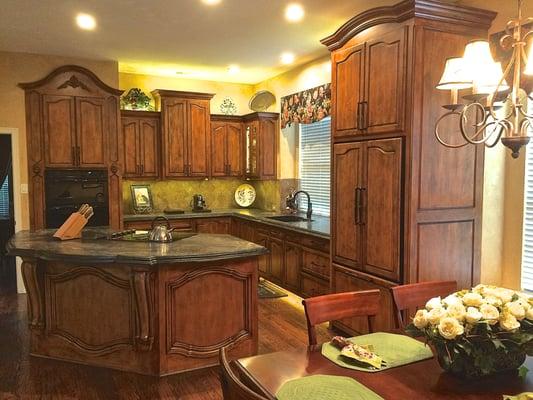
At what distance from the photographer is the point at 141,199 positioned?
252 inches

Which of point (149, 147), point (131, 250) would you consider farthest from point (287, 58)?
point (131, 250)

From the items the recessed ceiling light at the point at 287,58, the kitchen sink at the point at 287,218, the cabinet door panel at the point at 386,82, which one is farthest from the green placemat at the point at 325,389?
the recessed ceiling light at the point at 287,58

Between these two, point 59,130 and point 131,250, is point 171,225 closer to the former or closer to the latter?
point 59,130

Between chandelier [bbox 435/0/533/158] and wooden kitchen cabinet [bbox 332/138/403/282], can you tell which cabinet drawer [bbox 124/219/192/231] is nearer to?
wooden kitchen cabinet [bbox 332/138/403/282]

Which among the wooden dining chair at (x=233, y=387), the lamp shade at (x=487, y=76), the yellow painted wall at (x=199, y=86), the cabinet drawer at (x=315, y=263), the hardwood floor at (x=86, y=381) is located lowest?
the hardwood floor at (x=86, y=381)

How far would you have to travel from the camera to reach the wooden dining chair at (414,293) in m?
2.25

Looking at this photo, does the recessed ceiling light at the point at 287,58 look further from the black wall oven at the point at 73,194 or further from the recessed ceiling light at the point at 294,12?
the black wall oven at the point at 73,194

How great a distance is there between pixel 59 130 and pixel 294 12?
10.7 feet

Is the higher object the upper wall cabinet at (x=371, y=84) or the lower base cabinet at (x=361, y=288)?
the upper wall cabinet at (x=371, y=84)

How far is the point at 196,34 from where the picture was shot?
15.0ft

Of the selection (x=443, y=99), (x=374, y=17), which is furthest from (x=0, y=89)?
(x=443, y=99)

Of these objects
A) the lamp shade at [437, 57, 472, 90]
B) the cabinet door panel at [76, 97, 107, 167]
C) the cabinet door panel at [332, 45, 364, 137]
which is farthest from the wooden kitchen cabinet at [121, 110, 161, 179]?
the lamp shade at [437, 57, 472, 90]

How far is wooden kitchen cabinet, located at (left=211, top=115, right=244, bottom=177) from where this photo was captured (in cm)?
666

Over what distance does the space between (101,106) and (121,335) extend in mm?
3420
